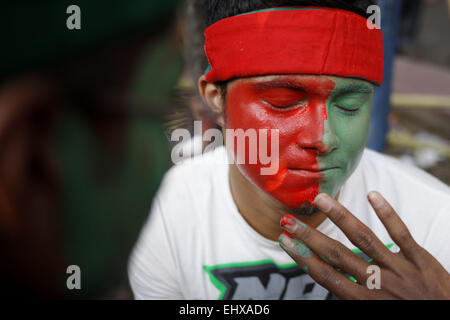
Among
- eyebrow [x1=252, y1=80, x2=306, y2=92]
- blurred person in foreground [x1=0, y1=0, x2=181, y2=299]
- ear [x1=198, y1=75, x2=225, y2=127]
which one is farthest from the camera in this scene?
ear [x1=198, y1=75, x2=225, y2=127]

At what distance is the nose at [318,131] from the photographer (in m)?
0.94

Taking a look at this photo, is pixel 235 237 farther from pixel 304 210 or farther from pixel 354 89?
pixel 354 89

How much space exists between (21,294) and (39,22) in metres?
Result: 0.41

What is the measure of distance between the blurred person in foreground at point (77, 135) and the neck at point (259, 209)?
53cm

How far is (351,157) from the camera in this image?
101cm

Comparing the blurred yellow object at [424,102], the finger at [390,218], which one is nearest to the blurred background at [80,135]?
the finger at [390,218]

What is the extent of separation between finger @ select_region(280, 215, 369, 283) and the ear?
0.42m

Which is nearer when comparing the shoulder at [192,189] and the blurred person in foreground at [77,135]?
the blurred person in foreground at [77,135]

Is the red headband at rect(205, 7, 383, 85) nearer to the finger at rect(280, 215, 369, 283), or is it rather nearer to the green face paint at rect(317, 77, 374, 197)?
the green face paint at rect(317, 77, 374, 197)

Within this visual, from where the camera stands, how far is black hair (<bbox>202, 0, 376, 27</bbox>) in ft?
3.05

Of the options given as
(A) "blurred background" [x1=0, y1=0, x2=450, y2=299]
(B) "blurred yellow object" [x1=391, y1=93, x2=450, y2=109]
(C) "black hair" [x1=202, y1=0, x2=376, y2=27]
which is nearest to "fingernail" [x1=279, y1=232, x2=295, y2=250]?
(A) "blurred background" [x1=0, y1=0, x2=450, y2=299]

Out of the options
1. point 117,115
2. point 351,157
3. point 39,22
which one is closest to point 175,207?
point 351,157

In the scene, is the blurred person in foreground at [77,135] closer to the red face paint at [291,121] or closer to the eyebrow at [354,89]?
the red face paint at [291,121]

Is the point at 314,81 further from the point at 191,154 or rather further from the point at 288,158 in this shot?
the point at 191,154
